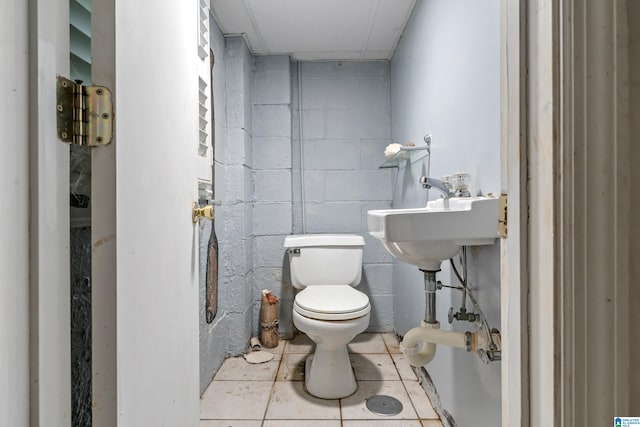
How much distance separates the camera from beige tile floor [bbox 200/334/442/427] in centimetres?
155

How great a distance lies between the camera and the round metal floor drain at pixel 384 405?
63.4 inches

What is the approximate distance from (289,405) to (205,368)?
0.48 m

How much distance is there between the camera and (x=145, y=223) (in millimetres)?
680

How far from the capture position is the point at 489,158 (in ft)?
3.75

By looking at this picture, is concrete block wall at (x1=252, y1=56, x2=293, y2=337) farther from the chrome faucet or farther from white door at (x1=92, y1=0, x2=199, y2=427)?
white door at (x1=92, y1=0, x2=199, y2=427)

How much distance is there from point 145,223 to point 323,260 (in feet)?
5.51

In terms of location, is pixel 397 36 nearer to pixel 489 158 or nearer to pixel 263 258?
pixel 489 158

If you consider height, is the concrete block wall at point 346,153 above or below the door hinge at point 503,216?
above

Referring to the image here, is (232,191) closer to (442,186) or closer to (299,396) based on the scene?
(299,396)

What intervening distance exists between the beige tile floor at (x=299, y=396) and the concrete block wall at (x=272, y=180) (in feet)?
1.52

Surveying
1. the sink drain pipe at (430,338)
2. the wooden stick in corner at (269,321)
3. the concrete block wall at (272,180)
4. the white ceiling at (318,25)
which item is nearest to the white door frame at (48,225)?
the sink drain pipe at (430,338)

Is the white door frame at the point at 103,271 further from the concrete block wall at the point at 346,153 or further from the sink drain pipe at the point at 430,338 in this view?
the concrete block wall at the point at 346,153

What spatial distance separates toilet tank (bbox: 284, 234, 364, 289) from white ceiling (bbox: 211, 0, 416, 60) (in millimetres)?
1314
